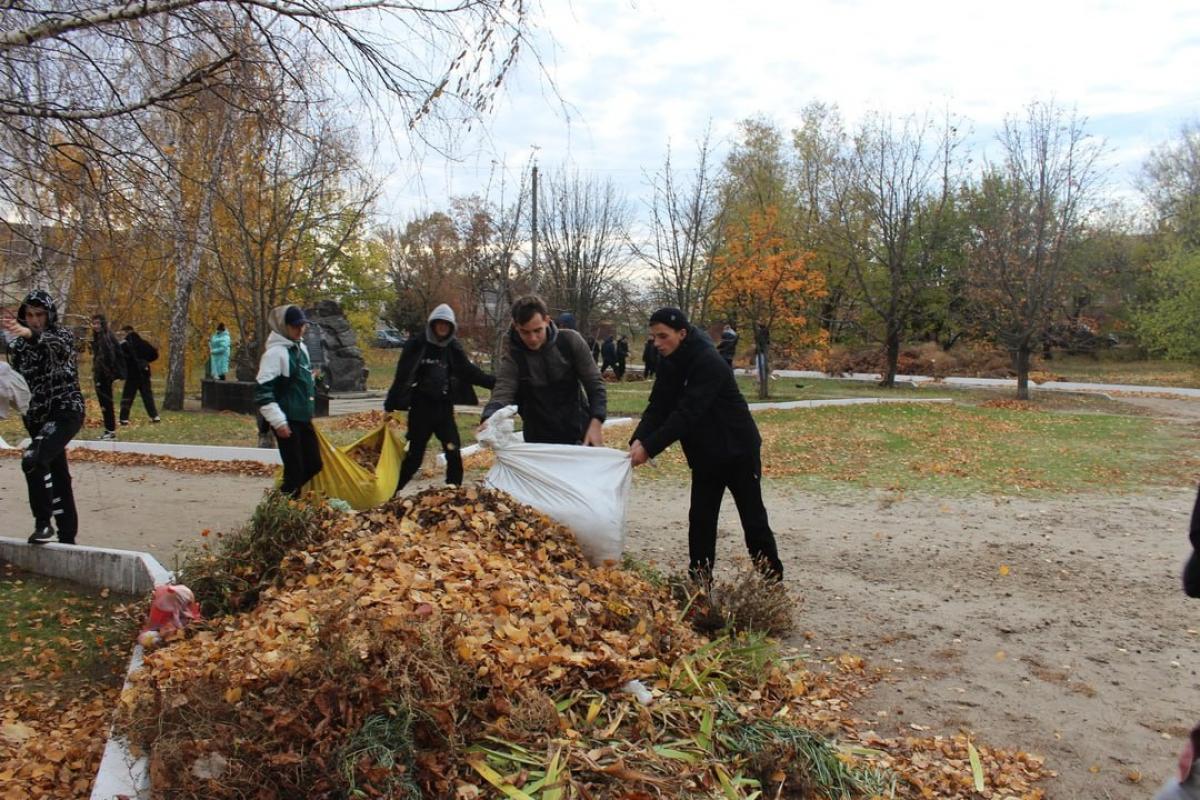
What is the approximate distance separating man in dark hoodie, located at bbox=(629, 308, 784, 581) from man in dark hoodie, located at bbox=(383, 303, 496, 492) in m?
2.13

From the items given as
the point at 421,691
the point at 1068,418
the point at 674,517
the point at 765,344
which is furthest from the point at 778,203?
the point at 421,691

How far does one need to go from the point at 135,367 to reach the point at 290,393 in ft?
30.4

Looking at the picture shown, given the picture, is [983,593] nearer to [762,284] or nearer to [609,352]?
[762,284]

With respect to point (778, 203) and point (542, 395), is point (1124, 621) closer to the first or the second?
point (542, 395)

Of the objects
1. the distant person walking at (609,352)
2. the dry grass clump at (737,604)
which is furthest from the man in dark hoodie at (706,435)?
the distant person walking at (609,352)

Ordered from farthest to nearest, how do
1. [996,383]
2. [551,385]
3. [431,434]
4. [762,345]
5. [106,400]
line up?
[996,383]
[762,345]
[106,400]
[431,434]
[551,385]

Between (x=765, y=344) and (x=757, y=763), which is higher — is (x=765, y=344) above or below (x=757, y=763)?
above

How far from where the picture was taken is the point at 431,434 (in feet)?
22.9

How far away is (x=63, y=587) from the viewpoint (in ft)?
17.9

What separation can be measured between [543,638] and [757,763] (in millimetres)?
873

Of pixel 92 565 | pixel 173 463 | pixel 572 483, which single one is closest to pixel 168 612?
pixel 92 565

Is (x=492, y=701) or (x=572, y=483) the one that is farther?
(x=572, y=483)

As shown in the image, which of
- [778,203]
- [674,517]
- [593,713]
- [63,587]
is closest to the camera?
[593,713]

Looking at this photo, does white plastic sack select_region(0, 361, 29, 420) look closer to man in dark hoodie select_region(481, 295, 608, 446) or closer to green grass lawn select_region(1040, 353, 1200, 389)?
man in dark hoodie select_region(481, 295, 608, 446)
